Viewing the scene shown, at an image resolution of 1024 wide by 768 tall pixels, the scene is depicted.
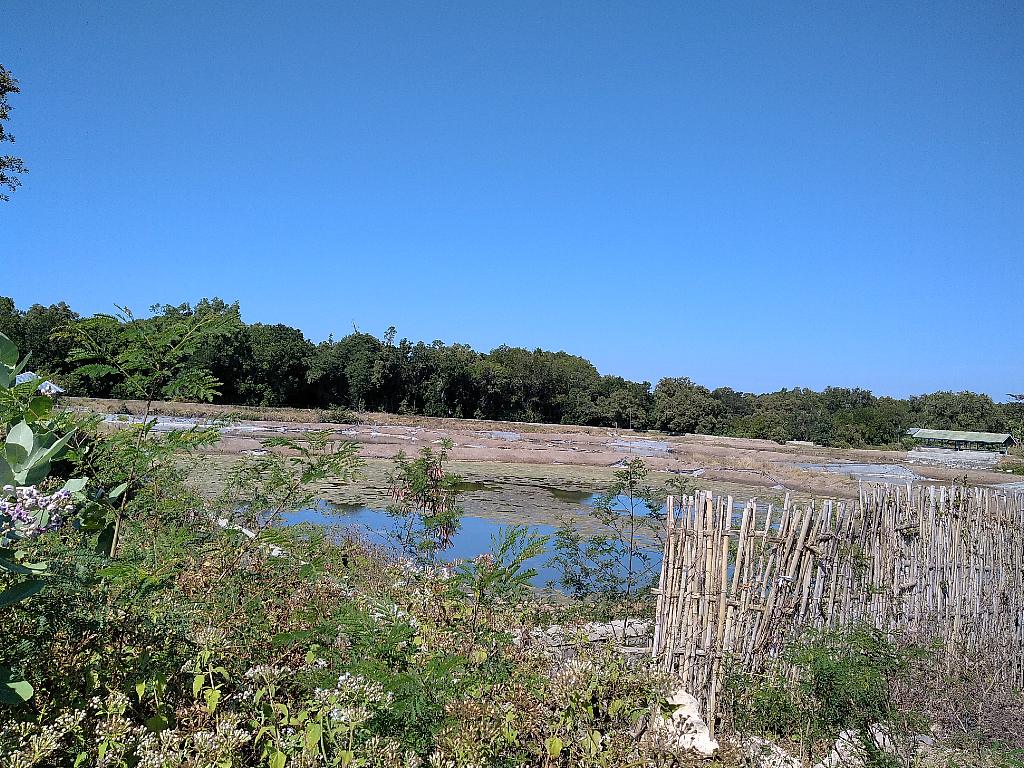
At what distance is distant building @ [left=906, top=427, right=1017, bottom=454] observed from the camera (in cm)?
5328

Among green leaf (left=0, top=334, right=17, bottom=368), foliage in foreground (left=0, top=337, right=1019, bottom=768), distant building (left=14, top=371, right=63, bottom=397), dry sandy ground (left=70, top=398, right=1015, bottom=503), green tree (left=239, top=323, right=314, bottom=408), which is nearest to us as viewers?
green leaf (left=0, top=334, right=17, bottom=368)

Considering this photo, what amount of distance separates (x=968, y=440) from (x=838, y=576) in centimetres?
5884

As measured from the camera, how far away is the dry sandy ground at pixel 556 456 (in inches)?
819

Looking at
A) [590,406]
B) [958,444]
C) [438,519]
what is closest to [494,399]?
[590,406]

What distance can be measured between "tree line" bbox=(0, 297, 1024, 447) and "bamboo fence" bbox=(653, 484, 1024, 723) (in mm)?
36349

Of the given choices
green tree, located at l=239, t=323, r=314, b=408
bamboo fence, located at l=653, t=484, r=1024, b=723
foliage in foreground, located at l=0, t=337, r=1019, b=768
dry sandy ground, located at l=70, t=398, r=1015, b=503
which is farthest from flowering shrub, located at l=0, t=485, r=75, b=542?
green tree, located at l=239, t=323, r=314, b=408

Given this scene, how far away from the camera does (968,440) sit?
53.4m

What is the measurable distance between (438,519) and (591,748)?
8.76 feet

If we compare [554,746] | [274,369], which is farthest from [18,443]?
[274,369]

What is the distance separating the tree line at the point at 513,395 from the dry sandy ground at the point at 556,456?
6910 millimetres

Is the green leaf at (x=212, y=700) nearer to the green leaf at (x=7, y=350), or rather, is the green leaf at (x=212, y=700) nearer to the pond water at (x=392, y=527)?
the green leaf at (x=7, y=350)

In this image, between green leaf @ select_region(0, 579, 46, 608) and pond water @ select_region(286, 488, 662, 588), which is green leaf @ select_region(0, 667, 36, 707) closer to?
green leaf @ select_region(0, 579, 46, 608)

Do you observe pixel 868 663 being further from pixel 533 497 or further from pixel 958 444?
pixel 958 444

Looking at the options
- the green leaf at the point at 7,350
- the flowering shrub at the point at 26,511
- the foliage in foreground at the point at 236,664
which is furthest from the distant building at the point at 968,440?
the green leaf at the point at 7,350
